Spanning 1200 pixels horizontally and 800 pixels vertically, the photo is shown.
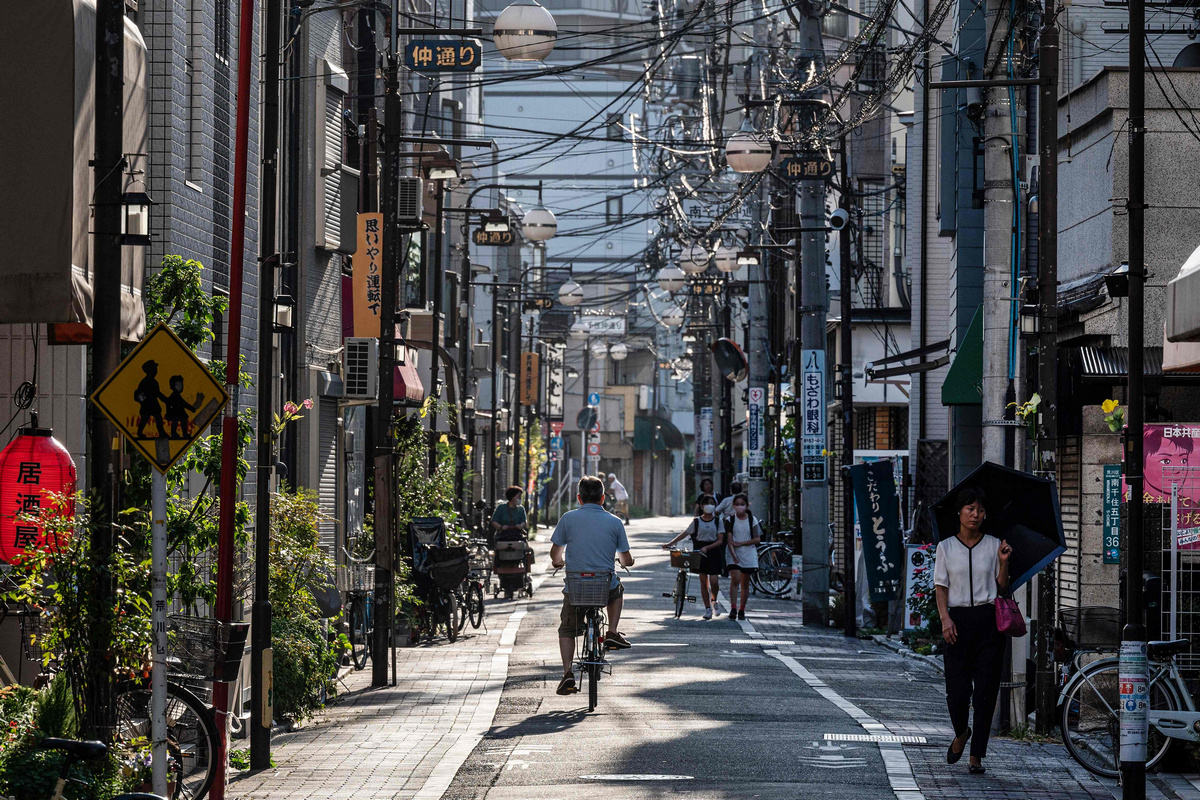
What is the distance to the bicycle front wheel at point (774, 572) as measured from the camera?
121 feet

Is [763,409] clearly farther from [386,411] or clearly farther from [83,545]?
[83,545]

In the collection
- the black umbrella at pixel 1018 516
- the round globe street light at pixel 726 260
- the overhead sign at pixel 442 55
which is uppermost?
the overhead sign at pixel 442 55

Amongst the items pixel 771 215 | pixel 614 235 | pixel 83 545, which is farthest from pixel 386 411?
pixel 614 235

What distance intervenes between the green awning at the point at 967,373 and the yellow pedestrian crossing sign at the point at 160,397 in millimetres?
14484

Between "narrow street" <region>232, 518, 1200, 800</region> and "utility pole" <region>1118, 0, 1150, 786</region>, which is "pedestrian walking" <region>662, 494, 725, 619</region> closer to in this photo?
"narrow street" <region>232, 518, 1200, 800</region>

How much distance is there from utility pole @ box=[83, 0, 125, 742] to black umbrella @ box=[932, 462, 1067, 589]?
21.9 feet

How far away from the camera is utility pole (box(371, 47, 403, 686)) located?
61.3ft

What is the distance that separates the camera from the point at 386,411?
19.0m

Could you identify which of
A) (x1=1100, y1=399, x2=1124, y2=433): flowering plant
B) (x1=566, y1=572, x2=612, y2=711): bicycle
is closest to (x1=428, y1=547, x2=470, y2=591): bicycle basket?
(x1=566, y1=572, x2=612, y2=711): bicycle

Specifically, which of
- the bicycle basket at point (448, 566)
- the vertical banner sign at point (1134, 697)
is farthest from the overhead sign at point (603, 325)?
the vertical banner sign at point (1134, 697)

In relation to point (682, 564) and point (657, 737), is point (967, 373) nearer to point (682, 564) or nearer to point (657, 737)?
point (682, 564)

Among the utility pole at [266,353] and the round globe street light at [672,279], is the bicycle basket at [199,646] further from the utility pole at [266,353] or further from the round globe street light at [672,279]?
the round globe street light at [672,279]

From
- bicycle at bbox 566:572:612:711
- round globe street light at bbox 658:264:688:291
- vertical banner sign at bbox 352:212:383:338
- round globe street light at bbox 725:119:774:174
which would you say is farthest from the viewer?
round globe street light at bbox 658:264:688:291

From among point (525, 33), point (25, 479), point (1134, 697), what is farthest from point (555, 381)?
point (1134, 697)
